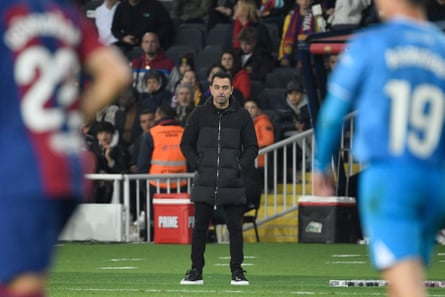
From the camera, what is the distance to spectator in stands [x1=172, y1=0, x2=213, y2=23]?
2623cm

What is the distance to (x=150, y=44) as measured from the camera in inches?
960

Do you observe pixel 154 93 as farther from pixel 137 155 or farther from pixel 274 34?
pixel 274 34

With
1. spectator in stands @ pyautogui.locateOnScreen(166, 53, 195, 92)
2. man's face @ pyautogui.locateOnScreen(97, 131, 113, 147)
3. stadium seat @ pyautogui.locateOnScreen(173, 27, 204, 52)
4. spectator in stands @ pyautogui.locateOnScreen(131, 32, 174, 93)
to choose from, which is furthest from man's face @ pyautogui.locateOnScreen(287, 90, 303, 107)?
stadium seat @ pyautogui.locateOnScreen(173, 27, 204, 52)

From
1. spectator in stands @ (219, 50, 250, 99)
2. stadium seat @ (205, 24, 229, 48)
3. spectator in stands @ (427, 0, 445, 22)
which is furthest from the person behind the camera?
stadium seat @ (205, 24, 229, 48)

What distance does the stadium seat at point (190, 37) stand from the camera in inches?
1027

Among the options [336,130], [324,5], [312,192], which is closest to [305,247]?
[312,192]

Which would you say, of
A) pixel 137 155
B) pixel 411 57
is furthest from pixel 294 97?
pixel 411 57

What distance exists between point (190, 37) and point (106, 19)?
1.54 meters

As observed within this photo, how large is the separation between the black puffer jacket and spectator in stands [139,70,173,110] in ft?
28.2

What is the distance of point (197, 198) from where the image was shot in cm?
1465

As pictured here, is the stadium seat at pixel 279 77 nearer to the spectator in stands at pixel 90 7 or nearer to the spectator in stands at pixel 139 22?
the spectator in stands at pixel 139 22

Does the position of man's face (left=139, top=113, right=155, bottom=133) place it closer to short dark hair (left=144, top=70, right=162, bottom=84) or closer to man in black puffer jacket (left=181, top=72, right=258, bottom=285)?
short dark hair (left=144, top=70, right=162, bottom=84)

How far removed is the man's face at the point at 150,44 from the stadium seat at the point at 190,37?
63.7 inches

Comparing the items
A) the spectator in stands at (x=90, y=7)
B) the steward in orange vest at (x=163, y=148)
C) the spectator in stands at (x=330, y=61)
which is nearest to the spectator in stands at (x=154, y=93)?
the steward in orange vest at (x=163, y=148)
